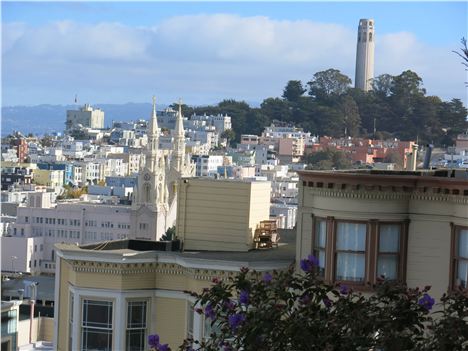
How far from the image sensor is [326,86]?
134750mm

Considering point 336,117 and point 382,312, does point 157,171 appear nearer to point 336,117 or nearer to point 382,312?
point 336,117

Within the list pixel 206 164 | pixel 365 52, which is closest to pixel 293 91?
pixel 365 52

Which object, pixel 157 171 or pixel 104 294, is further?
pixel 157 171

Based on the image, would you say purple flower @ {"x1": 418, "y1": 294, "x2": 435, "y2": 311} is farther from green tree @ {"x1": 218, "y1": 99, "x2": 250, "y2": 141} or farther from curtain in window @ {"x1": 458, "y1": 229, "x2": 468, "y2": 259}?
green tree @ {"x1": 218, "y1": 99, "x2": 250, "y2": 141}

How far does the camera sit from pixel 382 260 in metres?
7.08

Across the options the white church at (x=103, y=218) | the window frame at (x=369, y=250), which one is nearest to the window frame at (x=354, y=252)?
the window frame at (x=369, y=250)

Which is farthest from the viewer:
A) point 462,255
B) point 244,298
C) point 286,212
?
point 286,212

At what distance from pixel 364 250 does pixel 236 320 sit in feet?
5.80

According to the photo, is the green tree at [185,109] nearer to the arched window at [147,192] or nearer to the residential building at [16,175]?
the residential building at [16,175]

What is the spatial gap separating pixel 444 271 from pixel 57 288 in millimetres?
2160

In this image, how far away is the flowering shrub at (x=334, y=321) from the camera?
5.25m

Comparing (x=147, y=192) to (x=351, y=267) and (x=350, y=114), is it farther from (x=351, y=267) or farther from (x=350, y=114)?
(x=351, y=267)

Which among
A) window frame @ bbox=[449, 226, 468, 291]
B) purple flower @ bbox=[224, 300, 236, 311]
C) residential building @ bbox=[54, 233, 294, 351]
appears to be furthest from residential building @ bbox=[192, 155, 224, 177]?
purple flower @ bbox=[224, 300, 236, 311]

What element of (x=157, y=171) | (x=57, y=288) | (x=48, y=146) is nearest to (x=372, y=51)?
(x=48, y=146)
